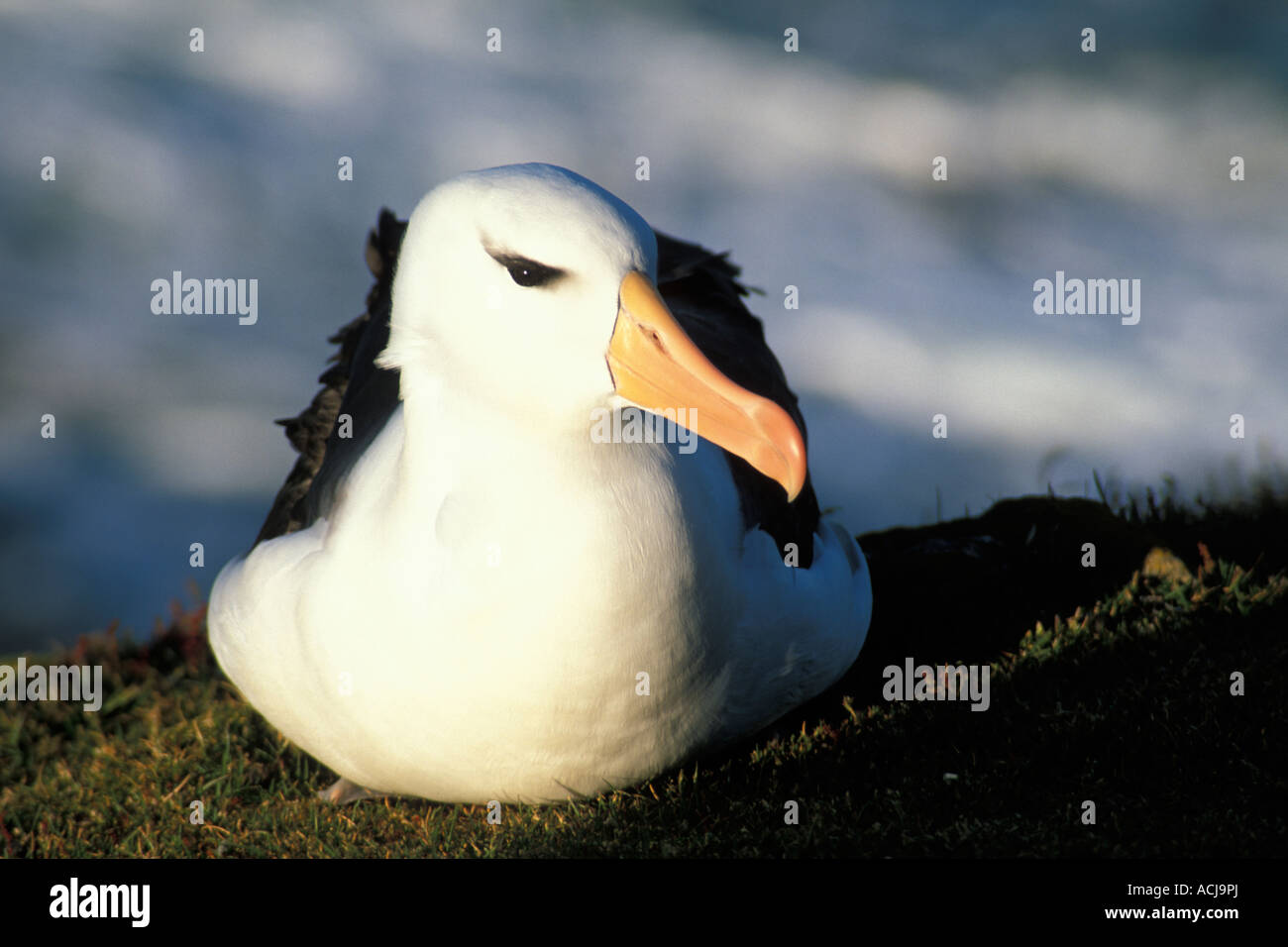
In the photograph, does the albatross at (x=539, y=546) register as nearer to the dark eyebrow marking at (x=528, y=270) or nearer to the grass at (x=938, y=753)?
the dark eyebrow marking at (x=528, y=270)

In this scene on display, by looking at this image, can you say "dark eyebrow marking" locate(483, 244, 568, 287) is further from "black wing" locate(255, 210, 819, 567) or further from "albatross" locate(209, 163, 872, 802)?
"black wing" locate(255, 210, 819, 567)

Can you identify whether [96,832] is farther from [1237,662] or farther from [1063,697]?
[1237,662]

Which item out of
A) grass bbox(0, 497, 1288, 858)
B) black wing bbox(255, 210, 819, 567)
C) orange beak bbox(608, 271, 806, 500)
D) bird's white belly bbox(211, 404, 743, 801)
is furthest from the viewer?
black wing bbox(255, 210, 819, 567)

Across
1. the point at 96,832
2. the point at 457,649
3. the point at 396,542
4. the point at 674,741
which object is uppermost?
the point at 396,542

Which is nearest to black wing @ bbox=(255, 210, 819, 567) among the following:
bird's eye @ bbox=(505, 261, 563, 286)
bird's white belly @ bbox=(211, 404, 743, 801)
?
bird's white belly @ bbox=(211, 404, 743, 801)

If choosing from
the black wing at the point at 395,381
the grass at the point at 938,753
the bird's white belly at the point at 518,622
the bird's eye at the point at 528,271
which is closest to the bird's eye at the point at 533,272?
the bird's eye at the point at 528,271

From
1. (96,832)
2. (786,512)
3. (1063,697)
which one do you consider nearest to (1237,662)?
(1063,697)

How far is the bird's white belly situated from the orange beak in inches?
11.2

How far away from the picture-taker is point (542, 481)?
362cm

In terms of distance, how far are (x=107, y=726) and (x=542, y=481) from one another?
3907 millimetres

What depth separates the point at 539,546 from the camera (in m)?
3.63

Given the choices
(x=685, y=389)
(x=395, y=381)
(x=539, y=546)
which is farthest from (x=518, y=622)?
(x=395, y=381)

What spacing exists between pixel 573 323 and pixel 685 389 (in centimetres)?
38

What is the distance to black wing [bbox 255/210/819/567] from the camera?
4.75 m
